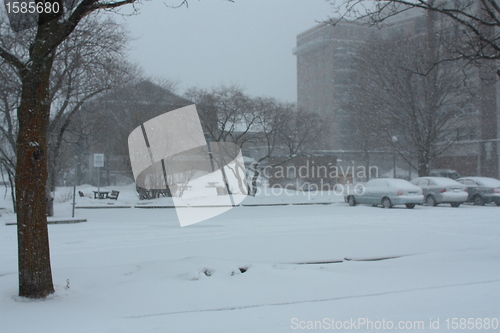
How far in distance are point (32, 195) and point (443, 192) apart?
20302 mm

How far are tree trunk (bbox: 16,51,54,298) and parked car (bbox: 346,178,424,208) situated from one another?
17.7 meters

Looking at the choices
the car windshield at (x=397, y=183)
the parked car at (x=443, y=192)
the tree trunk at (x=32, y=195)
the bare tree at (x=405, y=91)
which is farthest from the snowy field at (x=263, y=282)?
the bare tree at (x=405, y=91)

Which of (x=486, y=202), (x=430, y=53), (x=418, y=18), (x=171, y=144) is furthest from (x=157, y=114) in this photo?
(x=418, y=18)

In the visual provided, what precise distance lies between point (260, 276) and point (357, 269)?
1.96m

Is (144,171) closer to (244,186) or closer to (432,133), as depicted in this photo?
(244,186)

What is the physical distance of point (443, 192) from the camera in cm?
2214

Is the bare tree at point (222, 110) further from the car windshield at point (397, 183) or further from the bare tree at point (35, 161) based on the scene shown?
the bare tree at point (35, 161)

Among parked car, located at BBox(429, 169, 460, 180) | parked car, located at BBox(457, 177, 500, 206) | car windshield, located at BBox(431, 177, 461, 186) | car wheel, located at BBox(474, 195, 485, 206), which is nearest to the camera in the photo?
car windshield, located at BBox(431, 177, 461, 186)

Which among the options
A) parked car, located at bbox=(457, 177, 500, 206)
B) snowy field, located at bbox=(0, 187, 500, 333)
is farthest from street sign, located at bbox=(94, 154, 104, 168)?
parked car, located at bbox=(457, 177, 500, 206)

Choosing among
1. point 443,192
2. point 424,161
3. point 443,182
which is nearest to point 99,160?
point 443,192

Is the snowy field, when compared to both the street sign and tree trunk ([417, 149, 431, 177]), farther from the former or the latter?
tree trunk ([417, 149, 431, 177])

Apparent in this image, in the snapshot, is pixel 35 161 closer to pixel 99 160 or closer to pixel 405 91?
pixel 99 160

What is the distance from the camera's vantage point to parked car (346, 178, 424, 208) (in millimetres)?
21000

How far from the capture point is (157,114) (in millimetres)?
26812
